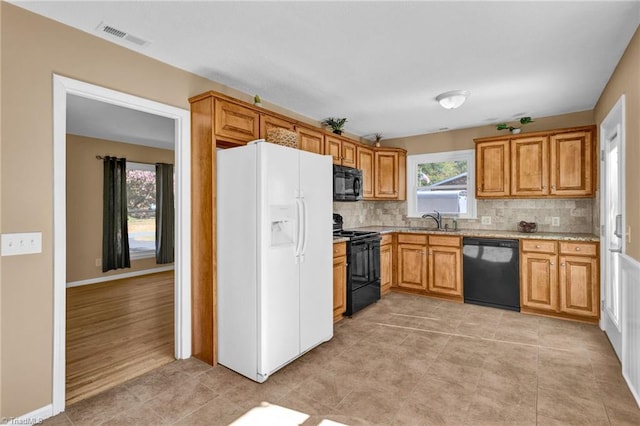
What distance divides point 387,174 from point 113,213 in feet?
15.8

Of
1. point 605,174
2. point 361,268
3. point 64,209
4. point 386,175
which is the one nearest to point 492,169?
point 605,174

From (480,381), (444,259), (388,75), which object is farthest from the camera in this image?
(444,259)

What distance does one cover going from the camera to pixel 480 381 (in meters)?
2.49

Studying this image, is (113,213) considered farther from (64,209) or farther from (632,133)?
(632,133)

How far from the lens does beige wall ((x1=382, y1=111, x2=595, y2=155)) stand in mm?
4273

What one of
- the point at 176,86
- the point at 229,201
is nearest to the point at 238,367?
the point at 229,201

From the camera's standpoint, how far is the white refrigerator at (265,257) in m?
2.51

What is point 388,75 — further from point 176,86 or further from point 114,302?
point 114,302

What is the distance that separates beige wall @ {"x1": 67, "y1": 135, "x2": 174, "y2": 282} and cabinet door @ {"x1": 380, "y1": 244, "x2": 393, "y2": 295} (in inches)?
188

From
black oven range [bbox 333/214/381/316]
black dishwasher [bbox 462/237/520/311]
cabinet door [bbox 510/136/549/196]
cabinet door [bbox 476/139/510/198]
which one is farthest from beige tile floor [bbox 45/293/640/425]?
cabinet door [bbox 476/139/510/198]

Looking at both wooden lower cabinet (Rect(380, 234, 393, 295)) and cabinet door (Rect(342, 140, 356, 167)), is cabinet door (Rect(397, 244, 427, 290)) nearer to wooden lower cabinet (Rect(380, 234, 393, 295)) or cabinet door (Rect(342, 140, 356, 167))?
wooden lower cabinet (Rect(380, 234, 393, 295))

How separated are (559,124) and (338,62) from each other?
3.36 metres

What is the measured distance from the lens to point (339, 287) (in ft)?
12.4

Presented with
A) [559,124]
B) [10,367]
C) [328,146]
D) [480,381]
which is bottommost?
[480,381]
